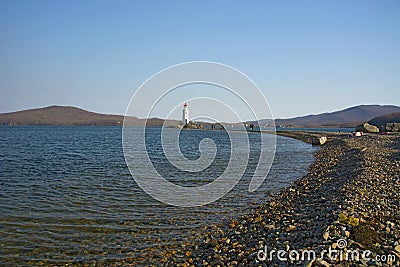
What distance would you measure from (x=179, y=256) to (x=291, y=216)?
11.8 feet

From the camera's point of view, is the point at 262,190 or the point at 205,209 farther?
the point at 262,190

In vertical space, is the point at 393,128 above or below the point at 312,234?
above

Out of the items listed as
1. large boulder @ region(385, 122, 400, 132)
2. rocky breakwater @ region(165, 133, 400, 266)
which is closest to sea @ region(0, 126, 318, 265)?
rocky breakwater @ region(165, 133, 400, 266)

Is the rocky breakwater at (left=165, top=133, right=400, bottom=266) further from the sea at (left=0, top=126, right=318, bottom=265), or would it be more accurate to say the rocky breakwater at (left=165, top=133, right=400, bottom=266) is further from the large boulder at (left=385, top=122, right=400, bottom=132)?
the large boulder at (left=385, top=122, right=400, bottom=132)

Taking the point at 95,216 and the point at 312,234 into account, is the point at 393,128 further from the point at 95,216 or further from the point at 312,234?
the point at 95,216

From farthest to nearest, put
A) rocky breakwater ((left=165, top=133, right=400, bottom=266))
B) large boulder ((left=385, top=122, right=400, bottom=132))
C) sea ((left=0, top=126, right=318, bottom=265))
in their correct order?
large boulder ((left=385, top=122, right=400, bottom=132)) < sea ((left=0, top=126, right=318, bottom=265)) < rocky breakwater ((left=165, top=133, right=400, bottom=266))

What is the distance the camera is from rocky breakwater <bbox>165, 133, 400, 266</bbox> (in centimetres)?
550

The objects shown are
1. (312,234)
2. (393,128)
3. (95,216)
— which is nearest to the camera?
(312,234)

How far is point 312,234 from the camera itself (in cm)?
677

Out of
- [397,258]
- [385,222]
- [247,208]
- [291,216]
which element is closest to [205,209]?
[247,208]

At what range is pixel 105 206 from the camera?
11.7 metres

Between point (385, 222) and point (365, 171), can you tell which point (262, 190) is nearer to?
point (365, 171)

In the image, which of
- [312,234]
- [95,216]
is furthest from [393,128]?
[95,216]

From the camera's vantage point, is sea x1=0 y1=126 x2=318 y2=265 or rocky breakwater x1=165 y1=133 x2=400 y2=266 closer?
rocky breakwater x1=165 y1=133 x2=400 y2=266
